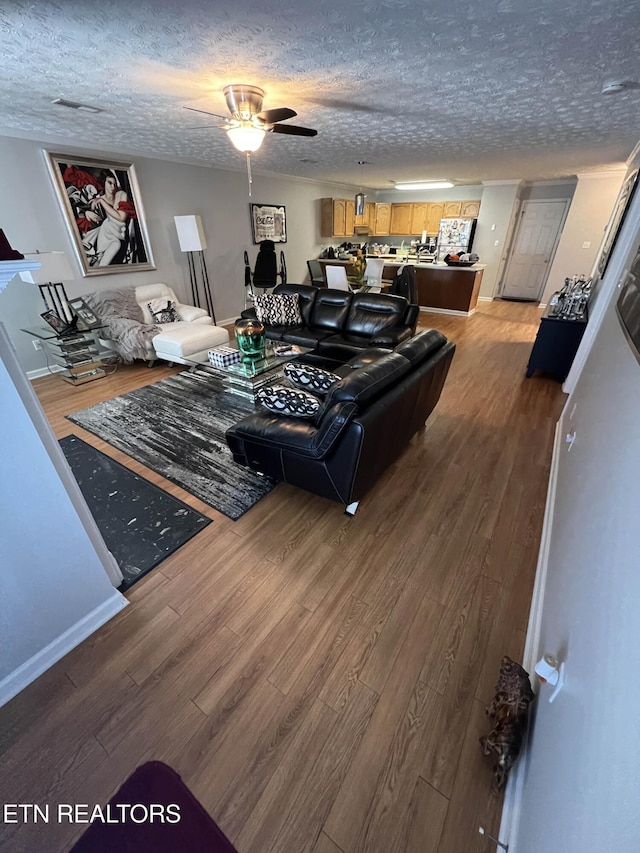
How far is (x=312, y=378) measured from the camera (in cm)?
222

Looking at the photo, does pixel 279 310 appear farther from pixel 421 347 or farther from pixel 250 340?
pixel 421 347

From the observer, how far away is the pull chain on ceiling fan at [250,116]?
222cm

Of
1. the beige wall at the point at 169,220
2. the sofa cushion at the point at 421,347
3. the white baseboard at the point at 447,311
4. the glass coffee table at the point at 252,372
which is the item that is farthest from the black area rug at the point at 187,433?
→ the white baseboard at the point at 447,311

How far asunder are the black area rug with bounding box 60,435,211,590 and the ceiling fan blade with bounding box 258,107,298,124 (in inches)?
101

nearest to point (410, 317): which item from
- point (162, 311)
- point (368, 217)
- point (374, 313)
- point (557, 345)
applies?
point (374, 313)

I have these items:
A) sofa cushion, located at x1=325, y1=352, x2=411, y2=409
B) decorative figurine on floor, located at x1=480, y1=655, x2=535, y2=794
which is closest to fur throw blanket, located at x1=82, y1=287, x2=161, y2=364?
sofa cushion, located at x1=325, y1=352, x2=411, y2=409

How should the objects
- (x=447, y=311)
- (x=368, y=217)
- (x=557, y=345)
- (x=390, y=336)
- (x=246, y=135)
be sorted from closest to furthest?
(x=246, y=135), (x=557, y=345), (x=390, y=336), (x=447, y=311), (x=368, y=217)

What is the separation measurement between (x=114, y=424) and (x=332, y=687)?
9.01 ft

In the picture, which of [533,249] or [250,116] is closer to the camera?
[250,116]

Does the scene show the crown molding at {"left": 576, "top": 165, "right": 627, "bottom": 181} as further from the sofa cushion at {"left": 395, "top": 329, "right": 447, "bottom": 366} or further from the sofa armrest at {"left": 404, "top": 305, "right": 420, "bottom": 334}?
the sofa cushion at {"left": 395, "top": 329, "right": 447, "bottom": 366}

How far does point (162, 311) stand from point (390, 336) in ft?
9.54

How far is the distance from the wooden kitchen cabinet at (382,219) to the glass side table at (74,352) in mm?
7419

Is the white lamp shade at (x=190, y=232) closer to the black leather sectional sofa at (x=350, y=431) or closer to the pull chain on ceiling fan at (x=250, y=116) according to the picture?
the pull chain on ceiling fan at (x=250, y=116)

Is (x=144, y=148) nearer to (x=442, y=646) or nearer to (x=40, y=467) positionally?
(x=40, y=467)
